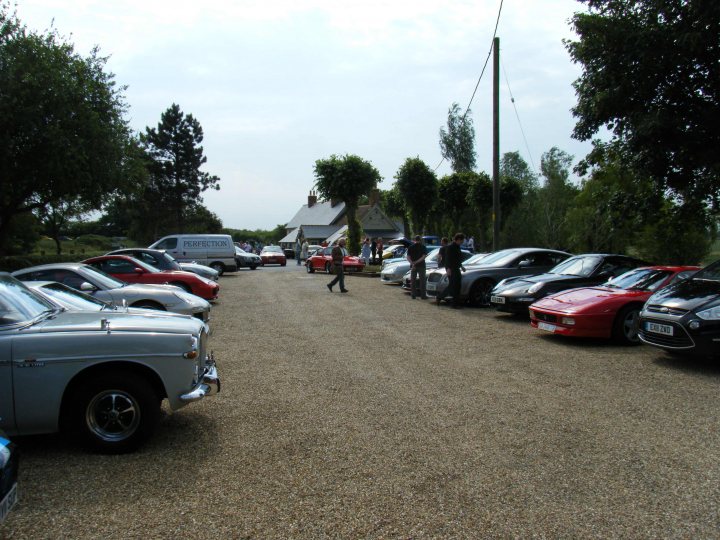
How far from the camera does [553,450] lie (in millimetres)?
4461

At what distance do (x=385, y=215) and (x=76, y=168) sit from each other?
183ft

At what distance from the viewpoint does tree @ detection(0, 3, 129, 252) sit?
16406mm

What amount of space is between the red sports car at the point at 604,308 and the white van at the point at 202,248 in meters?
18.9

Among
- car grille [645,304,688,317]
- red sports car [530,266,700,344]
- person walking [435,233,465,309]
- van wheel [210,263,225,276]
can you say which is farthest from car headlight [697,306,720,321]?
van wheel [210,263,225,276]

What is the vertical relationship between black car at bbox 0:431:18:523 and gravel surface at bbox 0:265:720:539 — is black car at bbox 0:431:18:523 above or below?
above

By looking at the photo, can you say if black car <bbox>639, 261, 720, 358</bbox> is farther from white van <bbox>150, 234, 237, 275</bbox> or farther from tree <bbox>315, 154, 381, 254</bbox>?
tree <bbox>315, 154, 381, 254</bbox>

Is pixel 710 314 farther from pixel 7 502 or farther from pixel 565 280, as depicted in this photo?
pixel 7 502

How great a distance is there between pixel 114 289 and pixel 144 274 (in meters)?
3.73

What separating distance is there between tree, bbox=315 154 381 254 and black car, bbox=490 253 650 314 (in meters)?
25.8

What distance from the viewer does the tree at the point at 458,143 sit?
6275 centimetres

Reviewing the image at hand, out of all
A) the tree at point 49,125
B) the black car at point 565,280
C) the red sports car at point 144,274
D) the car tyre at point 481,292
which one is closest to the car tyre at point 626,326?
the black car at point 565,280

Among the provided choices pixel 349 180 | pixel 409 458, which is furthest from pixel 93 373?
pixel 349 180

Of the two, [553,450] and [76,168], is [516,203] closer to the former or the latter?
[76,168]

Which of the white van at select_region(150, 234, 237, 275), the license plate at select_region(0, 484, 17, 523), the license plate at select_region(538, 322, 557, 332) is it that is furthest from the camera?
the white van at select_region(150, 234, 237, 275)
